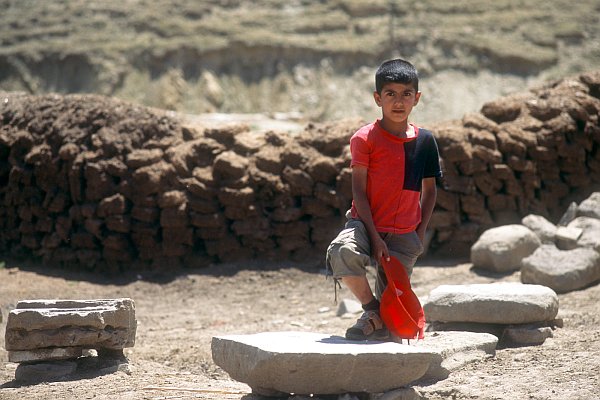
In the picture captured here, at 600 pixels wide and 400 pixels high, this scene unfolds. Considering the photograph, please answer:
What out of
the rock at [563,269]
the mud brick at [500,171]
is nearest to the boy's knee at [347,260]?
the rock at [563,269]

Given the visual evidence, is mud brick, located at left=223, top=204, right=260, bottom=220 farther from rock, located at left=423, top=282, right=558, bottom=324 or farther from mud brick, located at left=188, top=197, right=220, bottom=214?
rock, located at left=423, top=282, right=558, bottom=324

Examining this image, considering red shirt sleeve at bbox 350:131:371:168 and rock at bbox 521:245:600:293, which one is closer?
red shirt sleeve at bbox 350:131:371:168

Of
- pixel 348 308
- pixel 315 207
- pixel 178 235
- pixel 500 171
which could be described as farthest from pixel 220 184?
pixel 500 171

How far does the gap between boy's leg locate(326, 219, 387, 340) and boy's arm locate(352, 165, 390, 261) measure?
1.4 inches

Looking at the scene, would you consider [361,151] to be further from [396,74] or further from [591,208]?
[591,208]

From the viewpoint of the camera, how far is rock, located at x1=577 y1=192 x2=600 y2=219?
28.8 ft

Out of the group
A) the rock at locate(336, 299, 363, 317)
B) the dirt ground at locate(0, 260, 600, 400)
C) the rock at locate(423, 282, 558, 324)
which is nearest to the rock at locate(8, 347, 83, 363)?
the dirt ground at locate(0, 260, 600, 400)

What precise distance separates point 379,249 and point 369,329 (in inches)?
17.6

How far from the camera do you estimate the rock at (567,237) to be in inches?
324

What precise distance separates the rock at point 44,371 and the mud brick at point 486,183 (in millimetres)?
5435

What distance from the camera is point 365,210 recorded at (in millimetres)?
4543

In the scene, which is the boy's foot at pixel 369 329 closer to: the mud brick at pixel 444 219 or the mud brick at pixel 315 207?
the mud brick at pixel 315 207

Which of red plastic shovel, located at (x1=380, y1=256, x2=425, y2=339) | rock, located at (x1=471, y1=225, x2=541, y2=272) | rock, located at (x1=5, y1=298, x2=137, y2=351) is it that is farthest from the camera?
rock, located at (x1=471, y1=225, x2=541, y2=272)

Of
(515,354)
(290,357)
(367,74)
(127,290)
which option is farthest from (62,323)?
(367,74)
